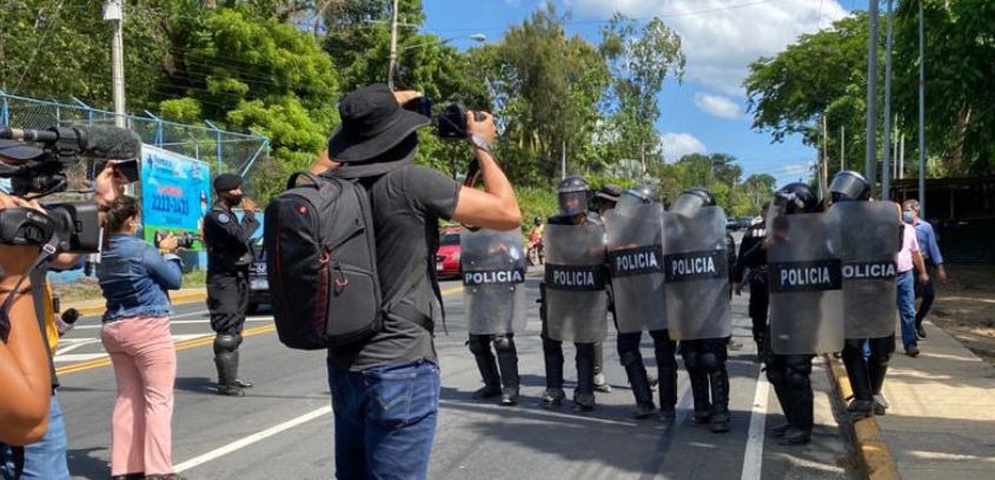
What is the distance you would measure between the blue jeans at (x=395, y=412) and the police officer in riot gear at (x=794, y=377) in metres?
4.11

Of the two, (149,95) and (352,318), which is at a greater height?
(149,95)

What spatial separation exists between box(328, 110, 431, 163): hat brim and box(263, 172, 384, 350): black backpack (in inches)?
8.2

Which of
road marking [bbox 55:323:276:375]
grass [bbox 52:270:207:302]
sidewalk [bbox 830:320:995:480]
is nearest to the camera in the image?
sidewalk [bbox 830:320:995:480]

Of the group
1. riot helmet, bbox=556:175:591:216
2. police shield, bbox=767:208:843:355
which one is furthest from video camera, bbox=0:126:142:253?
police shield, bbox=767:208:843:355

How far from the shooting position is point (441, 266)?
24.5m

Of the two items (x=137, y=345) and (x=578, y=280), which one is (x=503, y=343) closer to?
(x=578, y=280)

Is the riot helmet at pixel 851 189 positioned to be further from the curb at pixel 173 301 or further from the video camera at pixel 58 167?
the curb at pixel 173 301

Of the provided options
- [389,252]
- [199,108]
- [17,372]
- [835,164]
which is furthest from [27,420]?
[835,164]

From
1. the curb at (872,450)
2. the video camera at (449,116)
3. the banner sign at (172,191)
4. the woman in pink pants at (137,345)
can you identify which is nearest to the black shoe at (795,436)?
the curb at (872,450)

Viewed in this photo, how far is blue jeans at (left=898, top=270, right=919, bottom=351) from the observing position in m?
9.76

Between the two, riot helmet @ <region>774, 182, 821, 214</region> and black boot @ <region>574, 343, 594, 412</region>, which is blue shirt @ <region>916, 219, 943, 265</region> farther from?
black boot @ <region>574, 343, 594, 412</region>

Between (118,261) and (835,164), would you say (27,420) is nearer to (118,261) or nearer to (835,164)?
(118,261)

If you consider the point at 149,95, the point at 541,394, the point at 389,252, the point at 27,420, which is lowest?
the point at 541,394

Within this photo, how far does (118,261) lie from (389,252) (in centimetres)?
311
